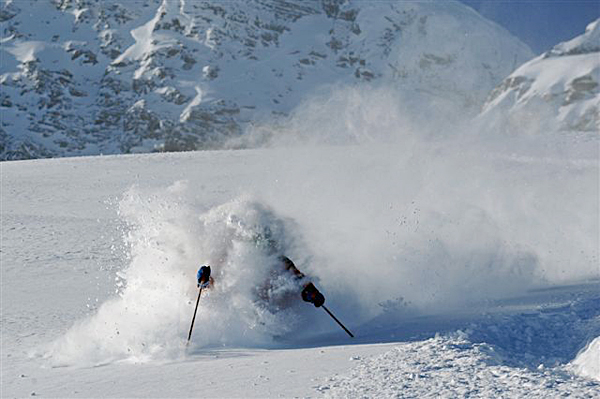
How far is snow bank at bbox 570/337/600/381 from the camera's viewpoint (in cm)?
670

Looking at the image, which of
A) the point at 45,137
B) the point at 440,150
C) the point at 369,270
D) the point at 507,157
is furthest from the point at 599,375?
the point at 45,137

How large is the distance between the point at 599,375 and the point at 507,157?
98.8ft

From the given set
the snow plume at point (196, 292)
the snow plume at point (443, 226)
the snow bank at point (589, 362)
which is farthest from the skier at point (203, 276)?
the snow bank at point (589, 362)

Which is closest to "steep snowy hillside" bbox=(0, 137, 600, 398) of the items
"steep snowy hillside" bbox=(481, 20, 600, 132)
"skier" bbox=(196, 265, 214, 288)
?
"skier" bbox=(196, 265, 214, 288)

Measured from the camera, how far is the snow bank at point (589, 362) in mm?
6699

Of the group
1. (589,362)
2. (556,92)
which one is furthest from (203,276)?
(556,92)

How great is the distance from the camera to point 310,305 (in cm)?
1066

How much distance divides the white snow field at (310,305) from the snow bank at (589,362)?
0.08 ft

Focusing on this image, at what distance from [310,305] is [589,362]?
4.65m

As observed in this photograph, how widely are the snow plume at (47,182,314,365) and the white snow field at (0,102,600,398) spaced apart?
0.09 feet

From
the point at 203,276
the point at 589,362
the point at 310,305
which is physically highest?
the point at 203,276

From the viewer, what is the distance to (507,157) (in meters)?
35.4

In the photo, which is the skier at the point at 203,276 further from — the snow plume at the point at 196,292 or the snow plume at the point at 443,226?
the snow plume at the point at 443,226

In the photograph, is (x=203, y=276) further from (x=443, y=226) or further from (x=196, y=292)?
(x=443, y=226)
